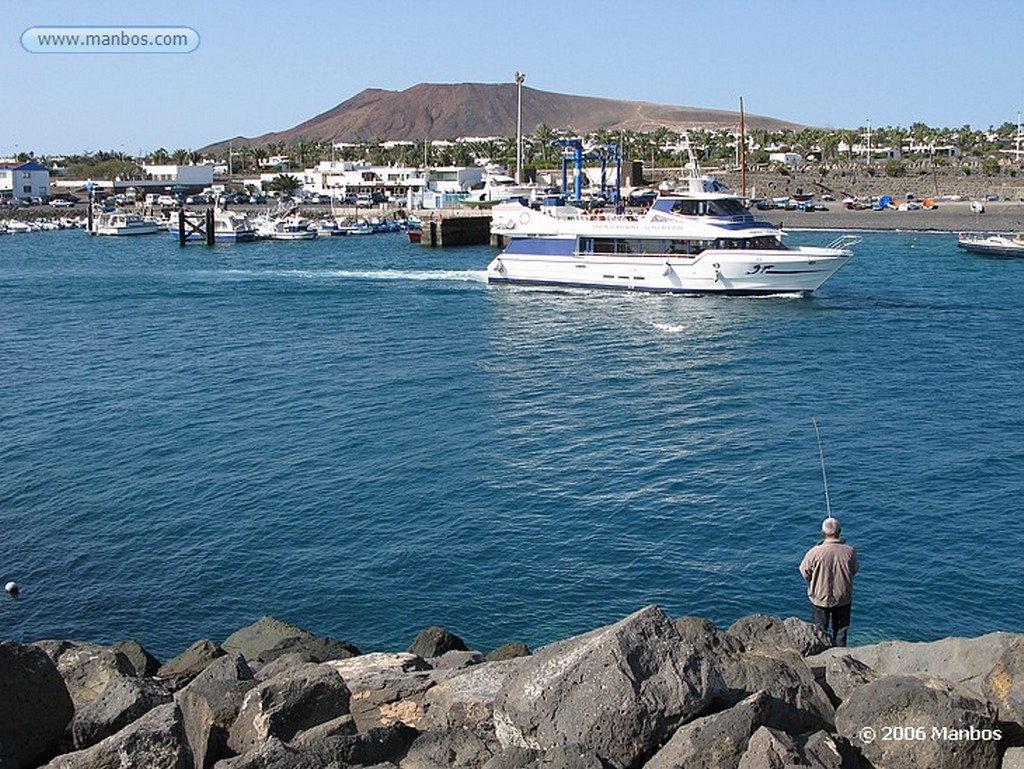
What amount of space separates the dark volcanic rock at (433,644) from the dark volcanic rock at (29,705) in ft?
14.8

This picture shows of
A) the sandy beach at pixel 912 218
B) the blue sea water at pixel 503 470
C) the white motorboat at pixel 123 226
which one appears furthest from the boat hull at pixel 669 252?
the white motorboat at pixel 123 226

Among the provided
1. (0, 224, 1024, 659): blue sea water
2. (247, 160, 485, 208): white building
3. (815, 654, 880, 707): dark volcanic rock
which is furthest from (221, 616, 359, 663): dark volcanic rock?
(247, 160, 485, 208): white building

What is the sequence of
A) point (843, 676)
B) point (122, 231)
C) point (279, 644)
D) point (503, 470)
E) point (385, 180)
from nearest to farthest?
1. point (843, 676)
2. point (279, 644)
3. point (503, 470)
4. point (122, 231)
5. point (385, 180)

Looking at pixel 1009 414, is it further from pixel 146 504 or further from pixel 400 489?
pixel 146 504

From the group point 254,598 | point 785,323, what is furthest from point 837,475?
point 785,323

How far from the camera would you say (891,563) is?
54.4 feet

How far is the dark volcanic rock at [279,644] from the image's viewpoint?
12648 mm

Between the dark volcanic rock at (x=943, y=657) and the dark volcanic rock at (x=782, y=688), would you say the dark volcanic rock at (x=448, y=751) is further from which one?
the dark volcanic rock at (x=943, y=657)

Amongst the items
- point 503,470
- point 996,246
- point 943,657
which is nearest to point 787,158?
point 996,246

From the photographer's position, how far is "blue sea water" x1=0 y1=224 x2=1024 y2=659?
1577 centimetres

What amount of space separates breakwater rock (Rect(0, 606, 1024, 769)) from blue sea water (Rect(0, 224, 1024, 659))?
5.36 meters

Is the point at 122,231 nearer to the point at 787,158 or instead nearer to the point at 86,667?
the point at 787,158

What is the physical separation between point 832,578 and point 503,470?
11.3 metres
